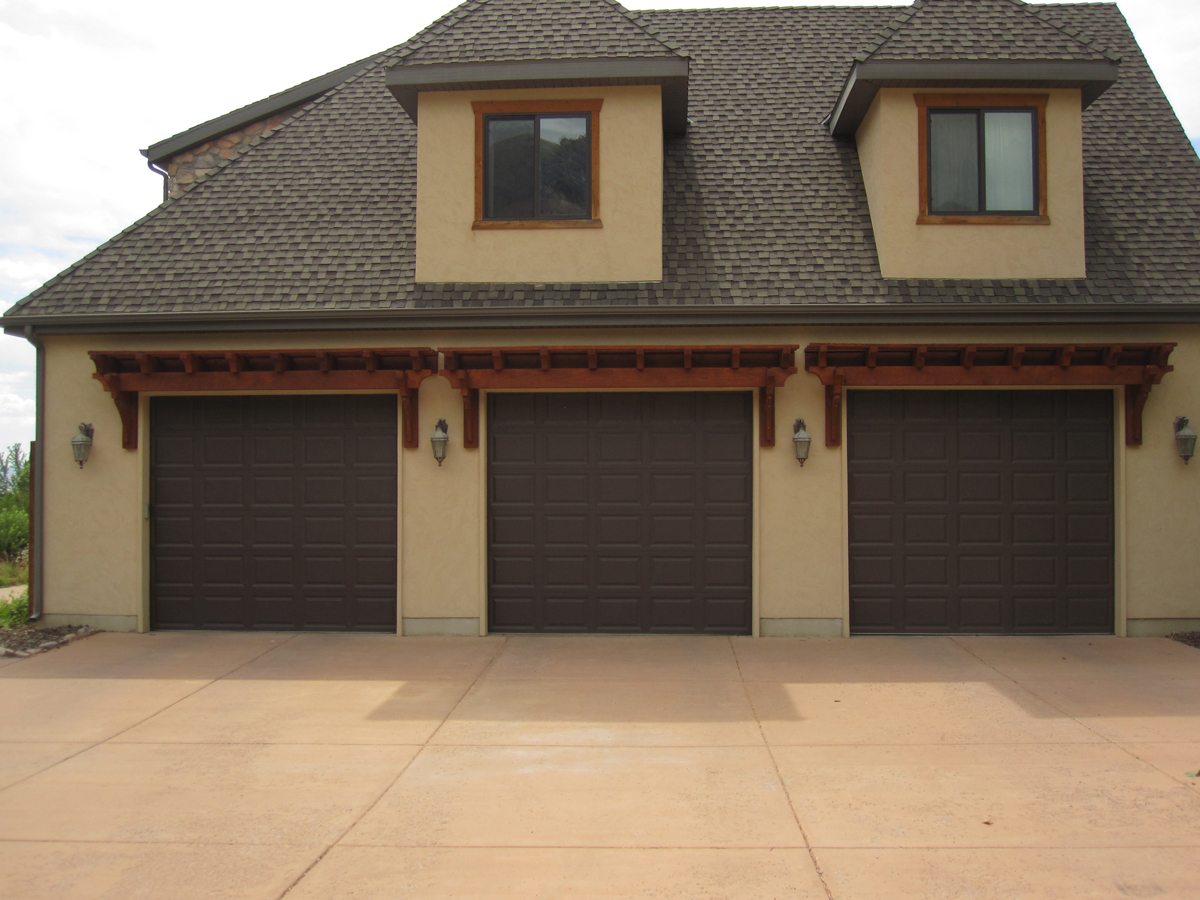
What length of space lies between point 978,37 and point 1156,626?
23.0ft

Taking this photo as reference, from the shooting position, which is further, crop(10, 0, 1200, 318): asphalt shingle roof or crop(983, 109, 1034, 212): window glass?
crop(983, 109, 1034, 212): window glass

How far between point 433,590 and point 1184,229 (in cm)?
966

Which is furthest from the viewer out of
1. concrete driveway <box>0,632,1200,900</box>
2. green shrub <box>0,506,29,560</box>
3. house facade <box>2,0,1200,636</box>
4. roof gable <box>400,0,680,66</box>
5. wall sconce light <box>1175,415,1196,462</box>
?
green shrub <box>0,506,29,560</box>

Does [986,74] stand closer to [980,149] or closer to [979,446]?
[980,149]

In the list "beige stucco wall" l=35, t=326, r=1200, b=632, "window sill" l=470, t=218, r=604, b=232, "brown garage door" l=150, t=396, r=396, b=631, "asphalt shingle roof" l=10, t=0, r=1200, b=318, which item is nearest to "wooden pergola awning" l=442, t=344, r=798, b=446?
"beige stucco wall" l=35, t=326, r=1200, b=632

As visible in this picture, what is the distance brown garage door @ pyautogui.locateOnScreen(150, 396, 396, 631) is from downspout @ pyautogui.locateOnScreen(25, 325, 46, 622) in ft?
3.95

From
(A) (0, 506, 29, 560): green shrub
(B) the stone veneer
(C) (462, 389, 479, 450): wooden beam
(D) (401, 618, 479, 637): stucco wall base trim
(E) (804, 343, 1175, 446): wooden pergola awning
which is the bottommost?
(D) (401, 618, 479, 637): stucco wall base trim

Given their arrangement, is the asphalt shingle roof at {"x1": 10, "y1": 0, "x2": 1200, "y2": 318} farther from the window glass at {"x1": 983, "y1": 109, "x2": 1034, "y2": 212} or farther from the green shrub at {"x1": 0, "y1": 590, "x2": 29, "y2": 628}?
the green shrub at {"x1": 0, "y1": 590, "x2": 29, "y2": 628}

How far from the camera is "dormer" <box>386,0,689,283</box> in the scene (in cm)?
1065

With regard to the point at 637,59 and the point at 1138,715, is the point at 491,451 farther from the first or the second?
the point at 1138,715

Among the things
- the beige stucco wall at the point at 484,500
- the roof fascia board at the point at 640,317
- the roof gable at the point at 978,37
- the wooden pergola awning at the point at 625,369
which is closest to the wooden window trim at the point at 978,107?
the roof gable at the point at 978,37

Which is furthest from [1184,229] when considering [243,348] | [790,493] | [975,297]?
[243,348]

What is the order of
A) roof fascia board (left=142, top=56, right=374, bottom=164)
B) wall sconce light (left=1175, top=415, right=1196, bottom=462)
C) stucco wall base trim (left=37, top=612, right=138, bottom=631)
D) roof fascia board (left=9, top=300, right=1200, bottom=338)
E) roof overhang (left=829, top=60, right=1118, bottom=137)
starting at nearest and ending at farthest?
roof fascia board (left=9, top=300, right=1200, bottom=338) < wall sconce light (left=1175, top=415, right=1196, bottom=462) < roof overhang (left=829, top=60, right=1118, bottom=137) < stucco wall base trim (left=37, top=612, right=138, bottom=631) < roof fascia board (left=142, top=56, right=374, bottom=164)

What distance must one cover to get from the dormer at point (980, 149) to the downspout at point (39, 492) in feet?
31.9
